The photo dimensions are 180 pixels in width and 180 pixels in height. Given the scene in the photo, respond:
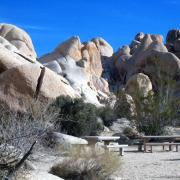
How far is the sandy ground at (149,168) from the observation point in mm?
12867

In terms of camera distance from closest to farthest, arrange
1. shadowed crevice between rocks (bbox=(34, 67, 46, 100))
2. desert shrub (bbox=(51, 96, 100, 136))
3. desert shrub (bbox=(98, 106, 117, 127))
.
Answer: desert shrub (bbox=(51, 96, 100, 136)), shadowed crevice between rocks (bbox=(34, 67, 46, 100)), desert shrub (bbox=(98, 106, 117, 127))

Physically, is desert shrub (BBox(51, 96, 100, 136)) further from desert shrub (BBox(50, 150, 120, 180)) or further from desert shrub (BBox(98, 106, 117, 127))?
desert shrub (BBox(50, 150, 120, 180))

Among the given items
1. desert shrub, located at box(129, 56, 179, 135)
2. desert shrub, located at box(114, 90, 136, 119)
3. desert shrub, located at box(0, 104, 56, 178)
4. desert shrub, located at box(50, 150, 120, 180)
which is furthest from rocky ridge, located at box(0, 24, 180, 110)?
desert shrub, located at box(0, 104, 56, 178)

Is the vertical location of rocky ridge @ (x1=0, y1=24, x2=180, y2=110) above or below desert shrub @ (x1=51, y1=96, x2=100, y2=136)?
above

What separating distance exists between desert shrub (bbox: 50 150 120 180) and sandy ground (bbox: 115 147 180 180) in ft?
1.54

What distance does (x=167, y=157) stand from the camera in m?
18.2

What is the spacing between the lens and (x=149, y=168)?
577 inches

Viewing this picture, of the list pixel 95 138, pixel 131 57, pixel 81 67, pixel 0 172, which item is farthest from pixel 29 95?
pixel 131 57

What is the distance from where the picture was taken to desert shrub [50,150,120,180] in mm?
11742

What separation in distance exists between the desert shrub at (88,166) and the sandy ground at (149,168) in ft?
1.54

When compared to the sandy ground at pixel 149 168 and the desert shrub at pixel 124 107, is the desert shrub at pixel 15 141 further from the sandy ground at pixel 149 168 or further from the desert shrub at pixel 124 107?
the desert shrub at pixel 124 107

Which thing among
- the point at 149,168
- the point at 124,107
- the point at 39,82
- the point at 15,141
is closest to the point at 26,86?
the point at 39,82

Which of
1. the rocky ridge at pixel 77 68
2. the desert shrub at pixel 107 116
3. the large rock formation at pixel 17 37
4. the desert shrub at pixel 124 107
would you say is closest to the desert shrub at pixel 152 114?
the desert shrub at pixel 124 107

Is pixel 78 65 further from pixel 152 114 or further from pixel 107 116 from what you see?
pixel 152 114
